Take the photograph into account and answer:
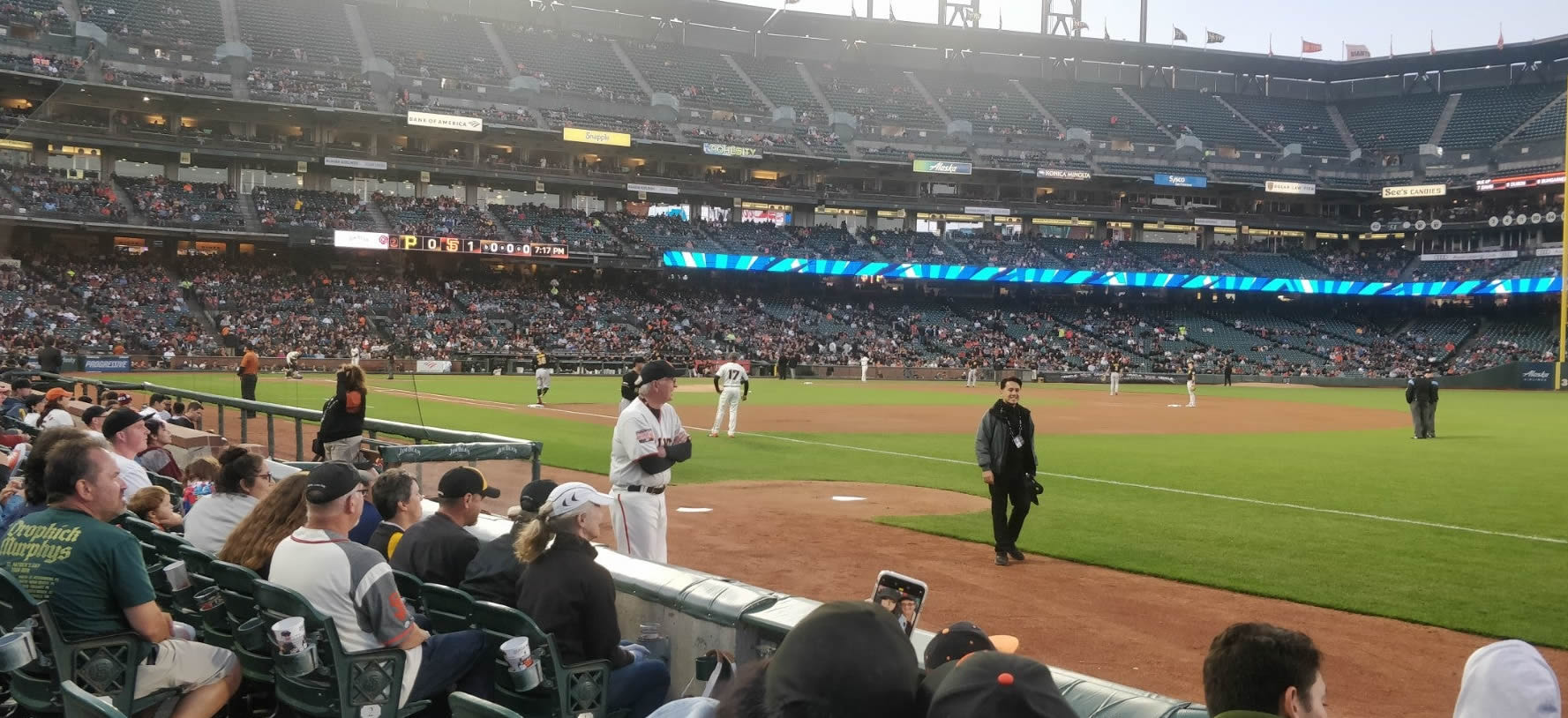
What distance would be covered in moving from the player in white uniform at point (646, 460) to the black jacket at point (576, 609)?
379 centimetres

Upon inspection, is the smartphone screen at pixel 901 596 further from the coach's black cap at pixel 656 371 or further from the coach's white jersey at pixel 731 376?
the coach's white jersey at pixel 731 376

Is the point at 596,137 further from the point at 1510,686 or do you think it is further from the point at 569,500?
the point at 1510,686

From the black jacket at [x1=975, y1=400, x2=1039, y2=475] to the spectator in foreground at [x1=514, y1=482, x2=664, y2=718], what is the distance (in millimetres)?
6975

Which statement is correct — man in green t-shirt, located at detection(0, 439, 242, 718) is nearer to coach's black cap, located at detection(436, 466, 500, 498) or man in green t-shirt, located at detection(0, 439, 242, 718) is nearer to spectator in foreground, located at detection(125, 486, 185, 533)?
coach's black cap, located at detection(436, 466, 500, 498)

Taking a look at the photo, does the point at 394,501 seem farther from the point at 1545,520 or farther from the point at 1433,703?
the point at 1545,520

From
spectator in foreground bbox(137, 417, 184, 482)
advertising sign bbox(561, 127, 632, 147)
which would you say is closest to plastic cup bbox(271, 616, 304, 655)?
spectator in foreground bbox(137, 417, 184, 482)

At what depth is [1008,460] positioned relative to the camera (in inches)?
463

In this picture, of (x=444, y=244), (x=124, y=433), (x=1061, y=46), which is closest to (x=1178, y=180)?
(x=1061, y=46)

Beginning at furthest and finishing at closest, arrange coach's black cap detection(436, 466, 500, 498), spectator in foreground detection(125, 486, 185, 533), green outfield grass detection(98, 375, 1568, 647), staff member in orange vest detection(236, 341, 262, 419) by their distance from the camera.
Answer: staff member in orange vest detection(236, 341, 262, 419), green outfield grass detection(98, 375, 1568, 647), spectator in foreground detection(125, 486, 185, 533), coach's black cap detection(436, 466, 500, 498)

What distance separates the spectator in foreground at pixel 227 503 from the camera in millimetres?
6758

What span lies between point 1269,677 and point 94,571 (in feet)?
16.0

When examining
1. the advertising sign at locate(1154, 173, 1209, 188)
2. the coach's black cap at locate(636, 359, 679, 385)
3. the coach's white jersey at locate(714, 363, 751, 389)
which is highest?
the advertising sign at locate(1154, 173, 1209, 188)

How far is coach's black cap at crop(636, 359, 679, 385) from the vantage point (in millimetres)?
8945

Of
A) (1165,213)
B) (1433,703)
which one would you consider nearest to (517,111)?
(1165,213)
